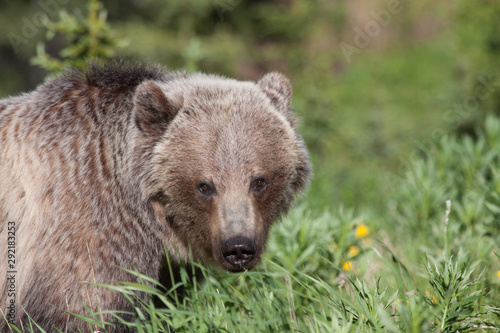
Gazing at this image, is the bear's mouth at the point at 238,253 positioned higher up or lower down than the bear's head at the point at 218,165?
lower down

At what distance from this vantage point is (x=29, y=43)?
48.1 feet

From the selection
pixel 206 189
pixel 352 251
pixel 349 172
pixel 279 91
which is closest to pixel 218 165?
pixel 206 189

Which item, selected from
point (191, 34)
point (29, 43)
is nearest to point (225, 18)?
point (191, 34)

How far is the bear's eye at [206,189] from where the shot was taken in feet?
11.6

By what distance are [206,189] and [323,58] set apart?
7546mm

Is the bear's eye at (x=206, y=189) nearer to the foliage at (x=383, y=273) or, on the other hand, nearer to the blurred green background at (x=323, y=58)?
the foliage at (x=383, y=273)

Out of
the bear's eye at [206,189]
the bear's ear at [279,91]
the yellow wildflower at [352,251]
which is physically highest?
the bear's ear at [279,91]

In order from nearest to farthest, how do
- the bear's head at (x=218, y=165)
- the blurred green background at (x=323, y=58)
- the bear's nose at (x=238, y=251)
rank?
the bear's nose at (x=238, y=251)
the bear's head at (x=218, y=165)
the blurred green background at (x=323, y=58)

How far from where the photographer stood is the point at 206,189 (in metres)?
3.55

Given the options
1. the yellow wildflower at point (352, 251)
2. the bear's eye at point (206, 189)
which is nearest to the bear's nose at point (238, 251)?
the bear's eye at point (206, 189)

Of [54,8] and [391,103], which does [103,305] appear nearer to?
[54,8]

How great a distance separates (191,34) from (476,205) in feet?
28.5

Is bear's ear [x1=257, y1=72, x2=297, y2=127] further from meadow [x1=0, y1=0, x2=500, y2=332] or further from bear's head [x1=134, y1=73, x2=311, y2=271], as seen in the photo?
meadow [x1=0, y1=0, x2=500, y2=332]

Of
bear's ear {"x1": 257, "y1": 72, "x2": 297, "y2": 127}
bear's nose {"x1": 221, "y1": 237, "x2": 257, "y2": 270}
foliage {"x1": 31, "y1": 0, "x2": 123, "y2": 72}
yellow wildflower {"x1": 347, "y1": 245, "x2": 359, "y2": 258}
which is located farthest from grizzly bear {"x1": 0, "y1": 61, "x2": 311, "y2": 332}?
foliage {"x1": 31, "y1": 0, "x2": 123, "y2": 72}
